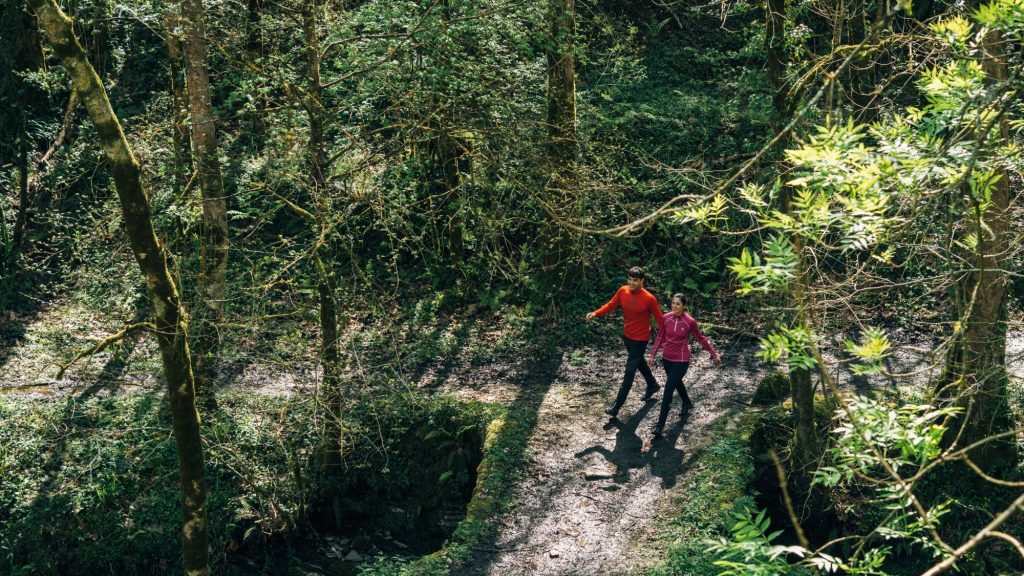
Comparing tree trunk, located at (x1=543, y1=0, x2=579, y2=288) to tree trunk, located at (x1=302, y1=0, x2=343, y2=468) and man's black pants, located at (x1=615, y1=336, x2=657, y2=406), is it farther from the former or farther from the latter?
tree trunk, located at (x1=302, y1=0, x2=343, y2=468)

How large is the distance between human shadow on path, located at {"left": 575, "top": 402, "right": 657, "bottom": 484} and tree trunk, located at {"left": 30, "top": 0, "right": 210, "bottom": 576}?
4.93 m

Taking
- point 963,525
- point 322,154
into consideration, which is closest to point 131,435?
point 322,154

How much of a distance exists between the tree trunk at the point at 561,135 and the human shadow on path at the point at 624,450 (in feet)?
8.80

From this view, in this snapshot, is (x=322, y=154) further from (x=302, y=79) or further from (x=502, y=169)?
(x=502, y=169)

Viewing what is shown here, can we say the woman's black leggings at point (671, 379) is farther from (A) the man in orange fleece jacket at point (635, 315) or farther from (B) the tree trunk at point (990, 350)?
(B) the tree trunk at point (990, 350)

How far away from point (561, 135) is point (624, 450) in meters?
5.72

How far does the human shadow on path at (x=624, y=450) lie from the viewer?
407 inches

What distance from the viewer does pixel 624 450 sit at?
10742 millimetres

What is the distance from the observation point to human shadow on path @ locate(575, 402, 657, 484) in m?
10.3

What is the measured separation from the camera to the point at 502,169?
10.8 meters

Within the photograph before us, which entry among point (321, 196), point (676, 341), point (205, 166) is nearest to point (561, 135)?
point (676, 341)

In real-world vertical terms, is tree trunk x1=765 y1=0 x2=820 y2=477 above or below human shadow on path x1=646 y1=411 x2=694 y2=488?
above

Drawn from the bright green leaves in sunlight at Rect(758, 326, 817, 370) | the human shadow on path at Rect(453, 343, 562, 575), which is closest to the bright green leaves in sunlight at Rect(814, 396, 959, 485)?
the bright green leaves in sunlight at Rect(758, 326, 817, 370)

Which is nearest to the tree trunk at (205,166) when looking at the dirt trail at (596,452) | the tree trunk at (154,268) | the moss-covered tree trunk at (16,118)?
the tree trunk at (154,268)
